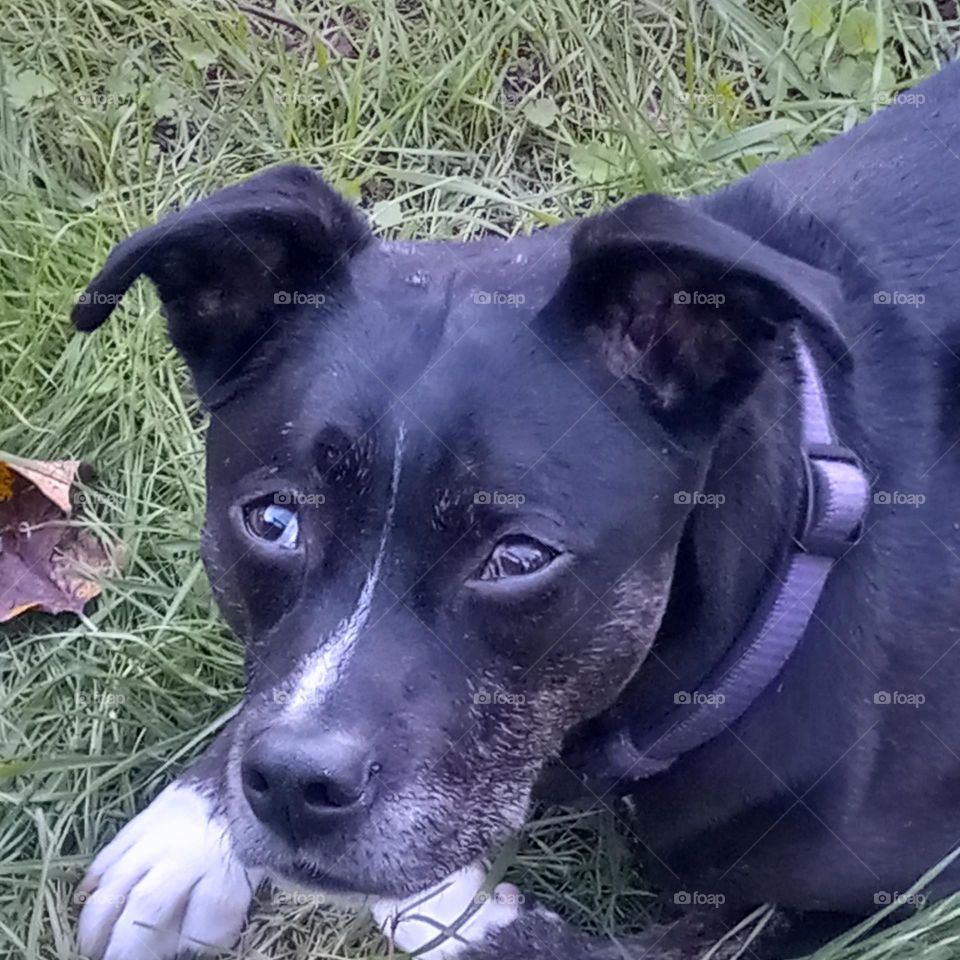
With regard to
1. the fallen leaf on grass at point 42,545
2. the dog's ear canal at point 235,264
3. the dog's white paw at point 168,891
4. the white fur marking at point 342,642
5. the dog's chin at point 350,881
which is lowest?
the dog's white paw at point 168,891

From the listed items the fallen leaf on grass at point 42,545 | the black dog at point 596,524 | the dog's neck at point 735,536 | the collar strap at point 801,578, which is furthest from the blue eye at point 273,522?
the fallen leaf on grass at point 42,545

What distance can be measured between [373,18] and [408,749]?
2.77 meters

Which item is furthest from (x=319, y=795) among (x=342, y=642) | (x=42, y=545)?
(x=42, y=545)

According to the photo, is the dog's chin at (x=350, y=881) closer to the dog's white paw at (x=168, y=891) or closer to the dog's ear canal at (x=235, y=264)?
the dog's white paw at (x=168, y=891)

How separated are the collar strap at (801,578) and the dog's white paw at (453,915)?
0.72 meters

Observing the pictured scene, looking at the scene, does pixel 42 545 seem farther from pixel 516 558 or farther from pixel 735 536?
pixel 735 536

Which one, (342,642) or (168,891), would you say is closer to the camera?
(342,642)

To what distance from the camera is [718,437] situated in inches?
87.3

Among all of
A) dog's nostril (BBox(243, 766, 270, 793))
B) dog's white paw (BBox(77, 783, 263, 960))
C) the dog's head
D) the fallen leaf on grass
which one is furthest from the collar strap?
the fallen leaf on grass

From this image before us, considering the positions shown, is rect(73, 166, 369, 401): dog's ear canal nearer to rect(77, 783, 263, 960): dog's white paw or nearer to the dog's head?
the dog's head

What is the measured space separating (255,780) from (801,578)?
0.89 m

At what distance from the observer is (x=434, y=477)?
6.73 ft

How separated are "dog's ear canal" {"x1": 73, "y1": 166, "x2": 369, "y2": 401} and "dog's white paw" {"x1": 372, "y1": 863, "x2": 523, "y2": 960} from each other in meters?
1.14

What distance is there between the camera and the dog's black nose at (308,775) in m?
2.00
